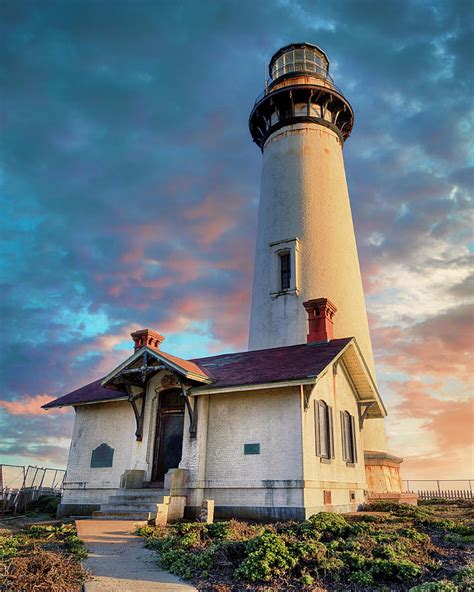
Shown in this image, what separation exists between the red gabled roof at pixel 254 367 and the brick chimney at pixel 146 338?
72.6 inches

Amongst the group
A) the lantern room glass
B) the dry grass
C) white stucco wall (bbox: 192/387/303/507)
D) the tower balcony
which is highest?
the lantern room glass

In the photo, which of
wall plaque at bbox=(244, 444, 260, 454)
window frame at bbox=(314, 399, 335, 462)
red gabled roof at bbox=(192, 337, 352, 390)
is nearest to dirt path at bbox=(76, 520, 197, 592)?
wall plaque at bbox=(244, 444, 260, 454)

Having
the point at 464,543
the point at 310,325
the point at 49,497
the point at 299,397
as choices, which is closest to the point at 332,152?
the point at 310,325

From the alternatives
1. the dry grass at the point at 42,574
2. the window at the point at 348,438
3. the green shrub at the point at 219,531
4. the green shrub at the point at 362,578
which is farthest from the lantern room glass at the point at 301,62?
the dry grass at the point at 42,574

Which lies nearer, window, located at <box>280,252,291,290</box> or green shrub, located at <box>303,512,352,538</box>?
green shrub, located at <box>303,512,352,538</box>

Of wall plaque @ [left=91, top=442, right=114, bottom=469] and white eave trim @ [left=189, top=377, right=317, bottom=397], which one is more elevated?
white eave trim @ [left=189, top=377, right=317, bottom=397]

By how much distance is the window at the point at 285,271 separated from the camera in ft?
77.3

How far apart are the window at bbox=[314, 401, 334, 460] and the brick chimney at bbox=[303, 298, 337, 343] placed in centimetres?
283

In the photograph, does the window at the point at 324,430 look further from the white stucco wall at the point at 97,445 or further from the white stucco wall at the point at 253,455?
the white stucco wall at the point at 97,445

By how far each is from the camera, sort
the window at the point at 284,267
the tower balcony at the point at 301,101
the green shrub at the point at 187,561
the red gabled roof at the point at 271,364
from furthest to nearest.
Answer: the tower balcony at the point at 301,101, the window at the point at 284,267, the red gabled roof at the point at 271,364, the green shrub at the point at 187,561

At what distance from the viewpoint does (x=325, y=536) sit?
1078 cm

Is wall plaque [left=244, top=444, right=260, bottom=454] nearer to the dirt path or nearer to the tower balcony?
the dirt path

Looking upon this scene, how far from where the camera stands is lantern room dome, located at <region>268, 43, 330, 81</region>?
98.9 feet

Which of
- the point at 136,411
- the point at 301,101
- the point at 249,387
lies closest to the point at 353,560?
the point at 249,387
